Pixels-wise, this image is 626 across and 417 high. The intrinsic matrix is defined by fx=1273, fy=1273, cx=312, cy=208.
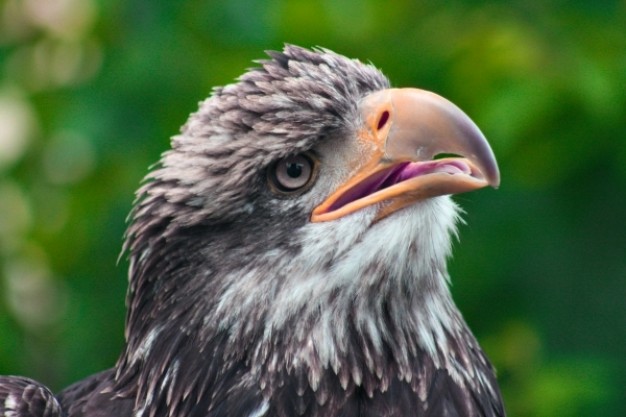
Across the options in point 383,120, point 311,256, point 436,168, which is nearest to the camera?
point 436,168

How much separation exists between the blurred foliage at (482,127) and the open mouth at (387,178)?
2218 millimetres

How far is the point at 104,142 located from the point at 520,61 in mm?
2404

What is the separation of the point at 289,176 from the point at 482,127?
98.4 inches

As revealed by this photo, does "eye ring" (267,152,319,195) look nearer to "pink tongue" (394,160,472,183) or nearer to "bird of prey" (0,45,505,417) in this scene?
"bird of prey" (0,45,505,417)

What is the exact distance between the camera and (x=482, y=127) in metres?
6.84

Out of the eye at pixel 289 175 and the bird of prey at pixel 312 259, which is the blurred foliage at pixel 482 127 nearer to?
the bird of prey at pixel 312 259

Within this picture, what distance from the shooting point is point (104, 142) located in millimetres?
7332

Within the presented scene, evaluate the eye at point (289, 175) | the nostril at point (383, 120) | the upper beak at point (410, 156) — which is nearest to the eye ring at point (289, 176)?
the eye at point (289, 175)

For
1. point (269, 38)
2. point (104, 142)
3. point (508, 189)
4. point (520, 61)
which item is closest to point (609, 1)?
A: point (520, 61)

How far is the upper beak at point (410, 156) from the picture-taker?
434 centimetres

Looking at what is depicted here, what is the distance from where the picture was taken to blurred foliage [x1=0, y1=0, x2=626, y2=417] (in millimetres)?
6828

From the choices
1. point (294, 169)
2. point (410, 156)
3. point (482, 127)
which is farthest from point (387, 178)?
point (482, 127)

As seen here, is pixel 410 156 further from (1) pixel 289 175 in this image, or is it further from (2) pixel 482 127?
(2) pixel 482 127

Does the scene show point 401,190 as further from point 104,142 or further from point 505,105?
point 104,142
